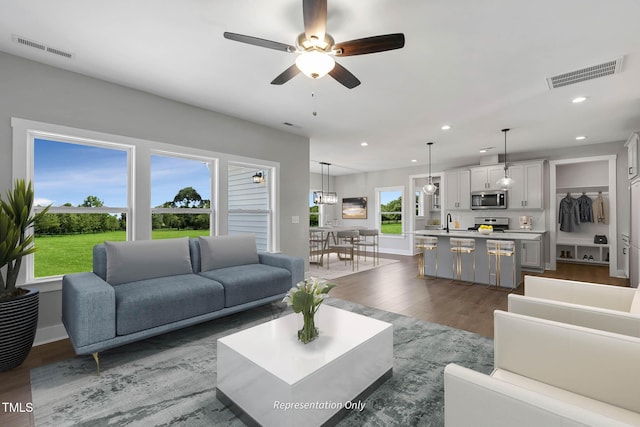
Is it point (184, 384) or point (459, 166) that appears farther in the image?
point (459, 166)

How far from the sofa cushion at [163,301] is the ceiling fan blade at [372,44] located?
2.53m

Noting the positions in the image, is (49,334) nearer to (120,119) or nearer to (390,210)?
(120,119)

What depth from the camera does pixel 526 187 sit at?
6.53 metres

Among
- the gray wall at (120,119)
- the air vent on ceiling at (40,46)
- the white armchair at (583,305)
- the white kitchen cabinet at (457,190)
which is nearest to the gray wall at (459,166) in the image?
the white kitchen cabinet at (457,190)

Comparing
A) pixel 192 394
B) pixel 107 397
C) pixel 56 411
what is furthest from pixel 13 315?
pixel 192 394

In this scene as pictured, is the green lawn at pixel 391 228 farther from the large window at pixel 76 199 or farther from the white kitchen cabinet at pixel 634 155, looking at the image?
the large window at pixel 76 199

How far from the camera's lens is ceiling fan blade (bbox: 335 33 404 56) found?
1.89 meters

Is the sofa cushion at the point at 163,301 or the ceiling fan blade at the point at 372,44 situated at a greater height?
the ceiling fan blade at the point at 372,44

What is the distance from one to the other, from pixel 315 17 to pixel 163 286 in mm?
2653

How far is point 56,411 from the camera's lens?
1.84 meters

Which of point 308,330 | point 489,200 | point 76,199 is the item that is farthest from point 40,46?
point 489,200

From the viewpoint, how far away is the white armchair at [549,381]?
0.90 metres

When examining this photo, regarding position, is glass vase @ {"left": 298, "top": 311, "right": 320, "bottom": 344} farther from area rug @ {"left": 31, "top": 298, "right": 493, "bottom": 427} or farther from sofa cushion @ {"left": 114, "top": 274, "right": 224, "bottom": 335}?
sofa cushion @ {"left": 114, "top": 274, "right": 224, "bottom": 335}

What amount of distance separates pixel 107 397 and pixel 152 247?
5.14ft
